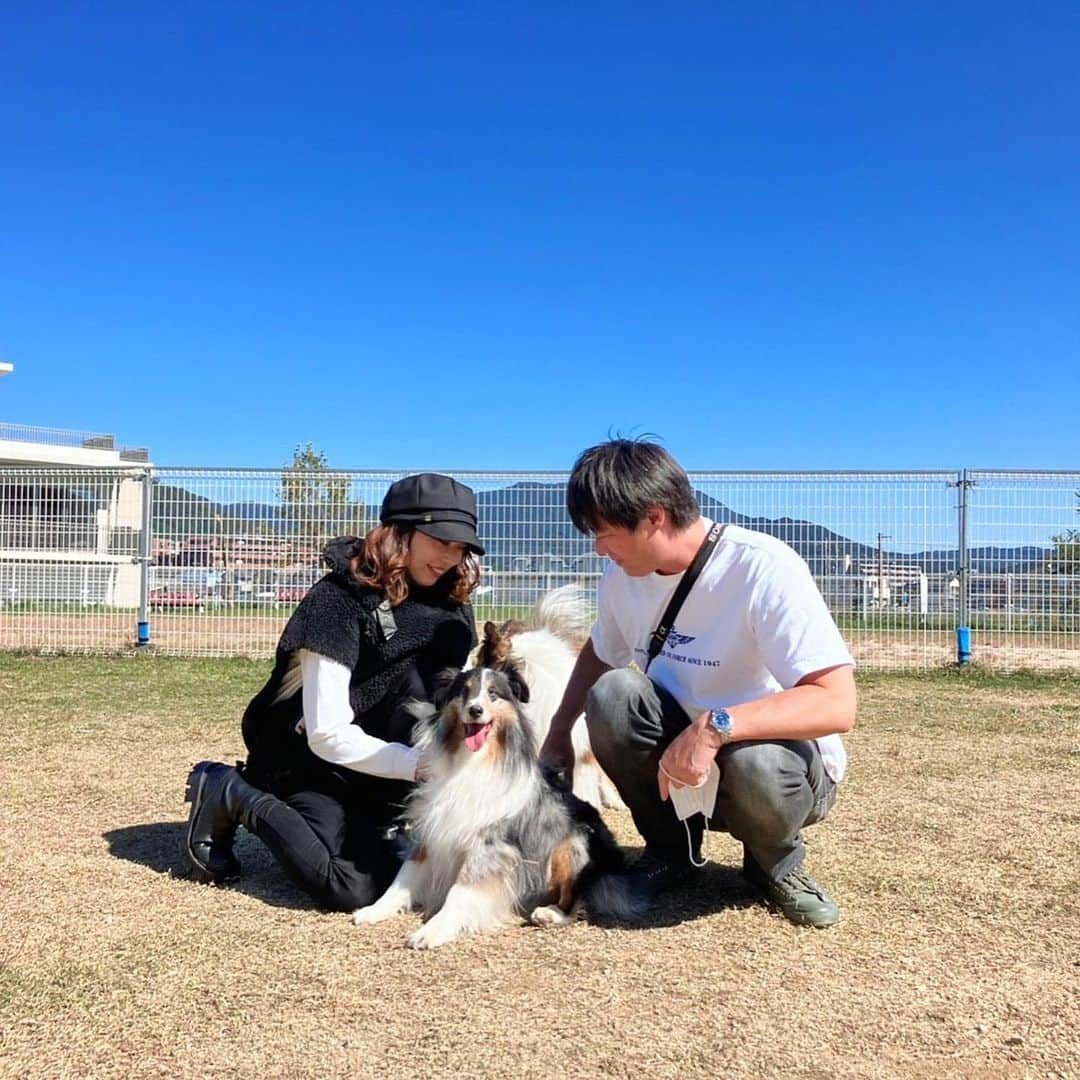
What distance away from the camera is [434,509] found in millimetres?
3383

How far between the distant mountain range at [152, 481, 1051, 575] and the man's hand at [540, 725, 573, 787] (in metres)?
6.32

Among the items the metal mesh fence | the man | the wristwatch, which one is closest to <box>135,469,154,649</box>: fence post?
the metal mesh fence

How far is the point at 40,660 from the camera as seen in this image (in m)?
10.3

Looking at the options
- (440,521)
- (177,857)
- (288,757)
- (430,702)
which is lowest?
(177,857)

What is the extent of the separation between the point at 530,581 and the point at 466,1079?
27.9ft

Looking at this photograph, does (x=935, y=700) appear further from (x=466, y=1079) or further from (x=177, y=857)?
(x=466, y=1079)


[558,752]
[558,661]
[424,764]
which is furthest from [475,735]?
[558,661]

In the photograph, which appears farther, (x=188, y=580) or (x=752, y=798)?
(x=188, y=580)

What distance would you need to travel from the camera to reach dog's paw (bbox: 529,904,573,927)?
3.07m

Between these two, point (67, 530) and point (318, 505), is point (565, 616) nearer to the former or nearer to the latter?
point (318, 505)

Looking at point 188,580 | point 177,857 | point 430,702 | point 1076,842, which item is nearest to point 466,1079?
point 430,702

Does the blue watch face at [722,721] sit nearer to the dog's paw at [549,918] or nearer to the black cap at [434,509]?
the dog's paw at [549,918]

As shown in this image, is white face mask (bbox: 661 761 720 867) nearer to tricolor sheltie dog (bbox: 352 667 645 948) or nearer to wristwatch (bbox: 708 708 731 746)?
wristwatch (bbox: 708 708 731 746)

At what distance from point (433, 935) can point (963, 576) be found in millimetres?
8472
